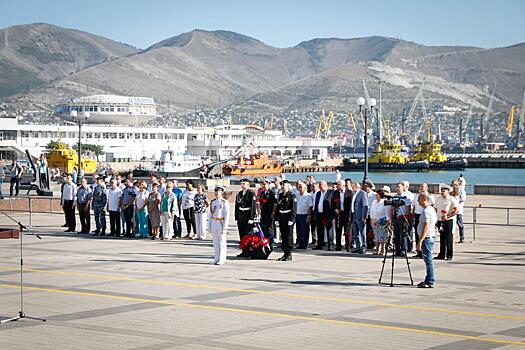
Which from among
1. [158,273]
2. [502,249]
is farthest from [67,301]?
[502,249]

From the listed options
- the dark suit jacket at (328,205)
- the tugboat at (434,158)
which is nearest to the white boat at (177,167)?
the tugboat at (434,158)

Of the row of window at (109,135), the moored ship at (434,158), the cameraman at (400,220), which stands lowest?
the cameraman at (400,220)

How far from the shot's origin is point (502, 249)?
24.1 m

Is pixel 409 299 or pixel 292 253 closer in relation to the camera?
pixel 409 299

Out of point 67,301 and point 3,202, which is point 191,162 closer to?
point 3,202

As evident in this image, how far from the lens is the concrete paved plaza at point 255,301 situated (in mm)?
12961

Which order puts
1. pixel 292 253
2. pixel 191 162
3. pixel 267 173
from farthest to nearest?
1. pixel 267 173
2. pixel 191 162
3. pixel 292 253

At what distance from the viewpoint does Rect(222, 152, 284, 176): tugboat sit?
11675cm

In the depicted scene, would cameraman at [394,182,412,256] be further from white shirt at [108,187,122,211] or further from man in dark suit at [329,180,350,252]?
white shirt at [108,187,122,211]

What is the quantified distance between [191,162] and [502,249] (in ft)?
299

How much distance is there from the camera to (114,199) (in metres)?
28.3

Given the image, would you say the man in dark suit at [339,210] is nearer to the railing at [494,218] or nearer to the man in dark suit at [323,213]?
the man in dark suit at [323,213]

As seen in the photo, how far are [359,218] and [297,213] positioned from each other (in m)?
1.71

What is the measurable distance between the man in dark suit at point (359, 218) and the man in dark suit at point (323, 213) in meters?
0.71
